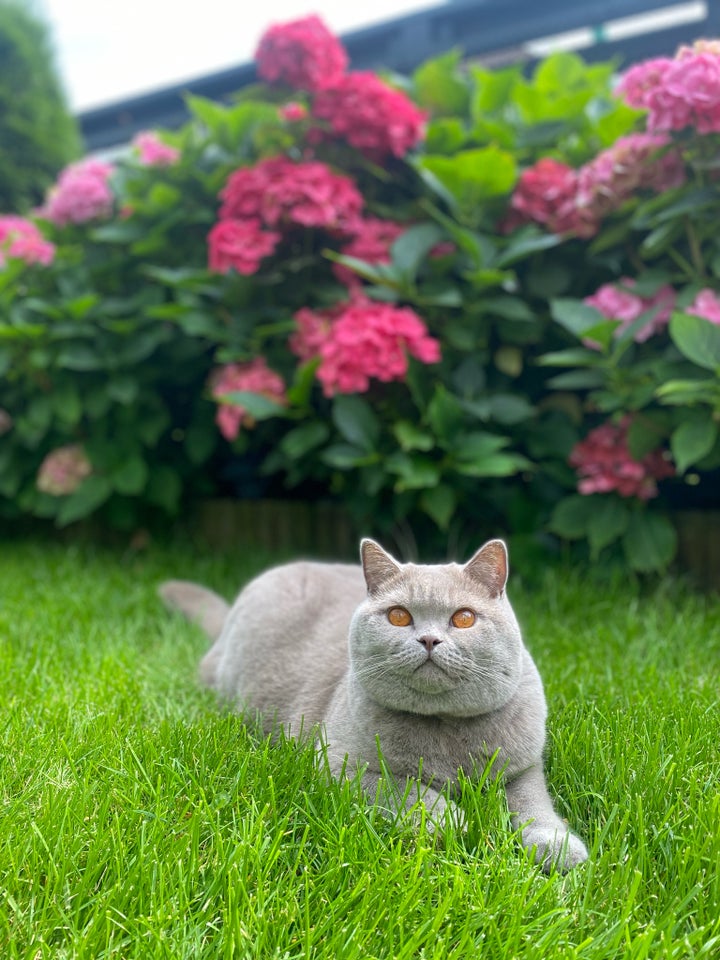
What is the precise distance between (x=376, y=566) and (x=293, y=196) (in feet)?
5.19

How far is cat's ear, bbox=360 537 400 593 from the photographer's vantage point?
4.03 ft

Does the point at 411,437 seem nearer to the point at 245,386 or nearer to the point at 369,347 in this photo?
→ the point at 369,347

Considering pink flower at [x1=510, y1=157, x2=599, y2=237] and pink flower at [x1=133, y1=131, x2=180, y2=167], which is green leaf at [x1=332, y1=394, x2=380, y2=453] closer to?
pink flower at [x1=510, y1=157, x2=599, y2=237]

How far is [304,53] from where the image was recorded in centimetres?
260

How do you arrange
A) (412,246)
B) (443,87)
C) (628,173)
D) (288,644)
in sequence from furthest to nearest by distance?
(443,87) → (412,246) → (628,173) → (288,644)

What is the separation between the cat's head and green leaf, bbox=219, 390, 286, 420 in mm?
1249

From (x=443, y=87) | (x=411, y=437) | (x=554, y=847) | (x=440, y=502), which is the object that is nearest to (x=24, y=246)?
(x=443, y=87)

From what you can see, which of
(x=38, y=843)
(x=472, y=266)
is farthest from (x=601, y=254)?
(x=38, y=843)

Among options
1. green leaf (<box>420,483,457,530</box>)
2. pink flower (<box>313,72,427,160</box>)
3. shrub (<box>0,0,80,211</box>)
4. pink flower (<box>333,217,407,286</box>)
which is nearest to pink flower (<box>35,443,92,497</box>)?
pink flower (<box>333,217,407,286</box>)

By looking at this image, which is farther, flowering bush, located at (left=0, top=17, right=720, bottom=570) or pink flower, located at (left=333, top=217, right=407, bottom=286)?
pink flower, located at (left=333, top=217, right=407, bottom=286)

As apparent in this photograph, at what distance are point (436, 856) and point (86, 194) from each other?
9.27 feet

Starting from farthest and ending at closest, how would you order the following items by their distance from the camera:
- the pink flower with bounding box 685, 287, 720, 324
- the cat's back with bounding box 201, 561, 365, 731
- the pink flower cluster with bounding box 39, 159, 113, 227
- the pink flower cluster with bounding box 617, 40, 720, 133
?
the pink flower cluster with bounding box 39, 159, 113, 227
the pink flower with bounding box 685, 287, 720, 324
the pink flower cluster with bounding box 617, 40, 720, 133
the cat's back with bounding box 201, 561, 365, 731

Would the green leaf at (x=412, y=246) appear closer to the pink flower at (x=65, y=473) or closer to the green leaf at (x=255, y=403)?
the green leaf at (x=255, y=403)

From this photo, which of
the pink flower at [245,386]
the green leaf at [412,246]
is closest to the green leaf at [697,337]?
the green leaf at [412,246]
